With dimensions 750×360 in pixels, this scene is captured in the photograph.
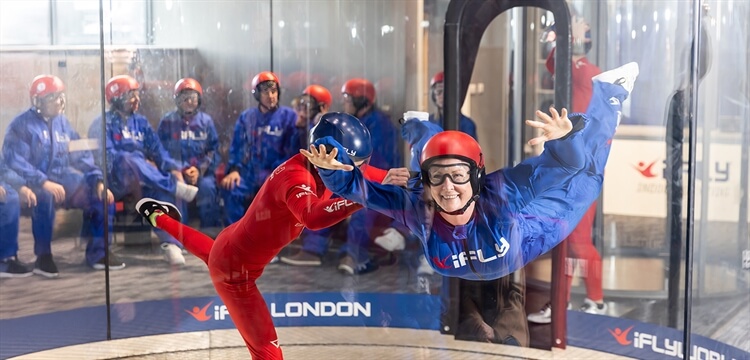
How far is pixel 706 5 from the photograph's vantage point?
12.7 feet

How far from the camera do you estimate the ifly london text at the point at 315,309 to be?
3846 millimetres

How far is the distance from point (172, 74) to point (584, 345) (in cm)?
216

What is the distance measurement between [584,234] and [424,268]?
799 millimetres

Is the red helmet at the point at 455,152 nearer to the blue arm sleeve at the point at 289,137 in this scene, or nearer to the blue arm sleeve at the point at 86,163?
the blue arm sleeve at the point at 289,137

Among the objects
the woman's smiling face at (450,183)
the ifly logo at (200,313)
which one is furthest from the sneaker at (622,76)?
the ifly logo at (200,313)

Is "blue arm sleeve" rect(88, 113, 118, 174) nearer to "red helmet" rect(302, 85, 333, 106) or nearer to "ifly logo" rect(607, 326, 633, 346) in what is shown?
"red helmet" rect(302, 85, 333, 106)

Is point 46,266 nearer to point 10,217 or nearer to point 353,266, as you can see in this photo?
point 10,217

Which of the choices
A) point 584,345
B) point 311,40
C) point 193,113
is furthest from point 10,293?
point 584,345

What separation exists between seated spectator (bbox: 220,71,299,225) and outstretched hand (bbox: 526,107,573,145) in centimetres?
100

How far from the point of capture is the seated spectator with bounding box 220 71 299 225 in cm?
387

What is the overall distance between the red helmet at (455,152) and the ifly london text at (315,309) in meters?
0.82

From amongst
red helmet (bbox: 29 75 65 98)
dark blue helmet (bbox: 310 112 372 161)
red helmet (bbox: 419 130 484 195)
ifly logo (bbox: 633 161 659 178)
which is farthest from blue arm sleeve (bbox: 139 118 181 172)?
ifly logo (bbox: 633 161 659 178)

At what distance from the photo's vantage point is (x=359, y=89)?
12.5 feet

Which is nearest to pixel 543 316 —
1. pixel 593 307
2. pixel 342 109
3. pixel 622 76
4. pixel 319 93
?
pixel 593 307
